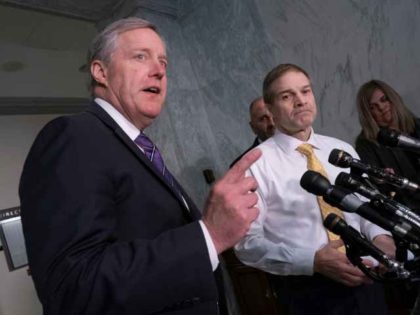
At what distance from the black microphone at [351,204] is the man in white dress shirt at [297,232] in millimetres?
465

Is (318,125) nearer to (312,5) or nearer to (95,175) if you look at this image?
(312,5)

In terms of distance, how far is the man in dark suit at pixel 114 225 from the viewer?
0.68 m

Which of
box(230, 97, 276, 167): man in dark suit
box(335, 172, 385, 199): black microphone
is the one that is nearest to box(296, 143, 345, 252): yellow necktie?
box(335, 172, 385, 199): black microphone

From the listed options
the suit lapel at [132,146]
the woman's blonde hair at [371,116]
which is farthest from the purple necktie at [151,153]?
the woman's blonde hair at [371,116]

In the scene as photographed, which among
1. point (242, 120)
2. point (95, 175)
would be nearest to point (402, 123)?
point (242, 120)

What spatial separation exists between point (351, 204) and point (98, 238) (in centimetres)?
56

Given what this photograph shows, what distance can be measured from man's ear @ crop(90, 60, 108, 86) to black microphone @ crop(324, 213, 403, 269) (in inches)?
29.9

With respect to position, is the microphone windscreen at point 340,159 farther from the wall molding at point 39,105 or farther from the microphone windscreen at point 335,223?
the wall molding at point 39,105

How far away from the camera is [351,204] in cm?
83

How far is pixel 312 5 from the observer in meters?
2.71

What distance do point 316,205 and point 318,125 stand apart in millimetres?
1464

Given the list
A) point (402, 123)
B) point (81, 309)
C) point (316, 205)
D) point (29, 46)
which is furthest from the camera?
point (29, 46)

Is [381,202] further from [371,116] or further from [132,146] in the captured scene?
[371,116]

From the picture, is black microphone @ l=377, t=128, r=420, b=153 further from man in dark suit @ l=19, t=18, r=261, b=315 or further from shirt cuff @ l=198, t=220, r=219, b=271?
shirt cuff @ l=198, t=220, r=219, b=271
